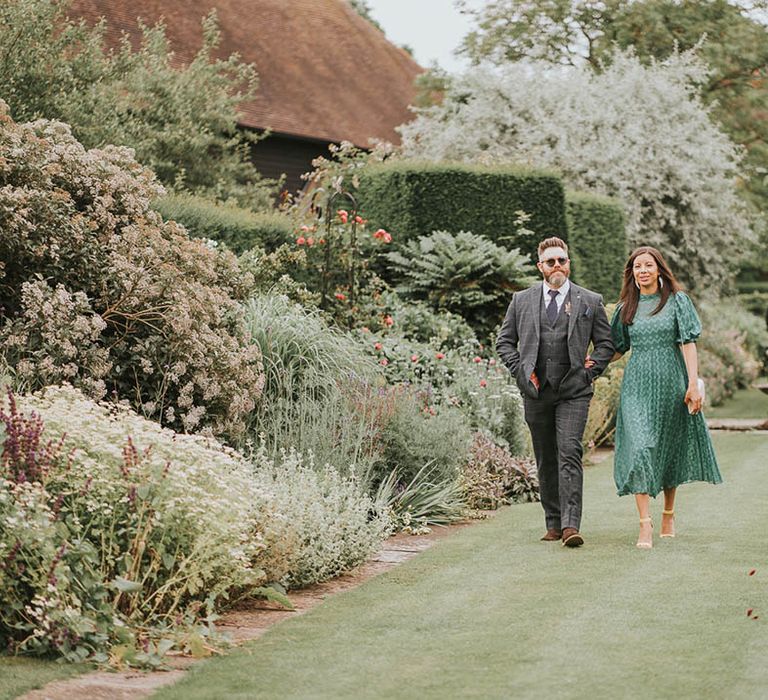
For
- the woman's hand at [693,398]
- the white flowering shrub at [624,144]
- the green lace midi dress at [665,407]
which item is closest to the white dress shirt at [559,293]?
the green lace midi dress at [665,407]

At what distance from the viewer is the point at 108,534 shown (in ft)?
19.3

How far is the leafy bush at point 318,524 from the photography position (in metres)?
7.11

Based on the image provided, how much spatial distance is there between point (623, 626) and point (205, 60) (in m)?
15.0

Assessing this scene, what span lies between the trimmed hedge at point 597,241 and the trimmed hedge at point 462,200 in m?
1.42

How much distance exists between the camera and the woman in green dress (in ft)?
27.3

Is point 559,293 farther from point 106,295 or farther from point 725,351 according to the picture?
point 725,351

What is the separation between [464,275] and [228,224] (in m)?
3.10

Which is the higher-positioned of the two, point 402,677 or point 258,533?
point 258,533

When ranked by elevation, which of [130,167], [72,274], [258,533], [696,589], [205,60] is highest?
[205,60]

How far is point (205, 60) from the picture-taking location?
1939 centimetres

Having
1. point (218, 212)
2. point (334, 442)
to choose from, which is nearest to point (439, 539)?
point (334, 442)

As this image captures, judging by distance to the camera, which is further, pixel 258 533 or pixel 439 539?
pixel 439 539

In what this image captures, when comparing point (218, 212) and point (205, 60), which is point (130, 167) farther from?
point (205, 60)

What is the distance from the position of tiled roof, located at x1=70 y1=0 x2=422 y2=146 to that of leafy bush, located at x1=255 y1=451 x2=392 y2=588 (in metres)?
17.1
